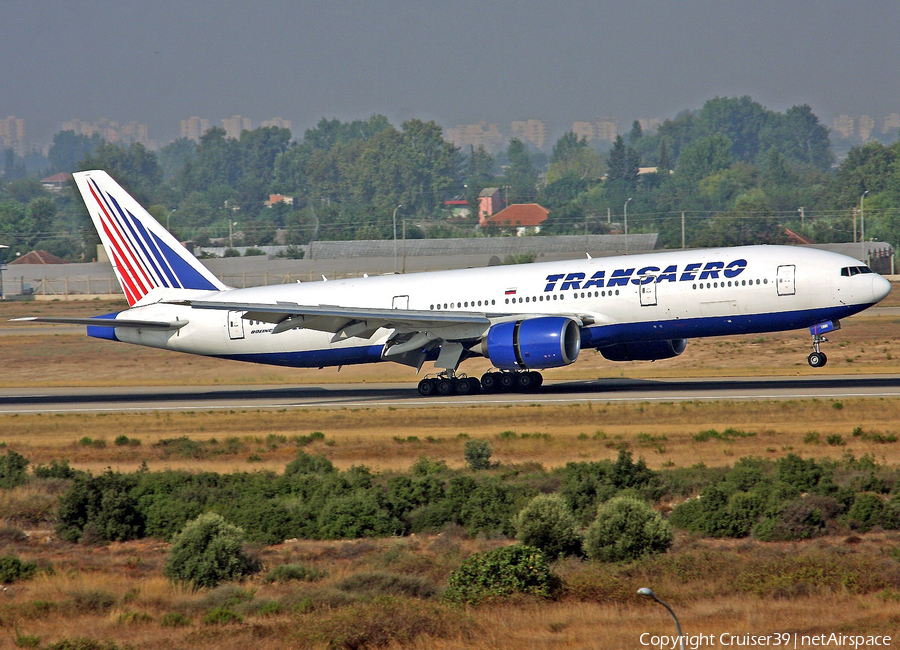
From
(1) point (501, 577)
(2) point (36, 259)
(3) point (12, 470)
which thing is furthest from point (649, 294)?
(2) point (36, 259)

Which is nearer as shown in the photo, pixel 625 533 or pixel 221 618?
pixel 221 618

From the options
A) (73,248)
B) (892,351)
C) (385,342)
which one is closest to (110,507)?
(385,342)

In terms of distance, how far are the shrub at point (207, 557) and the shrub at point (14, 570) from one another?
2438 mm

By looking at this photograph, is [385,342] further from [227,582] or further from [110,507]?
[227,582]

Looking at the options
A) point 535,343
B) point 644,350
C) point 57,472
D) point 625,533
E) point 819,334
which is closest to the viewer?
point 625,533

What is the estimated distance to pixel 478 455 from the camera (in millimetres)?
27156

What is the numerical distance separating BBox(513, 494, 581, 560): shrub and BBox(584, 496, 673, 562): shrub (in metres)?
0.35

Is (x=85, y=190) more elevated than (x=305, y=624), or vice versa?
(x=85, y=190)

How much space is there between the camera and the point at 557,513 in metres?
19.6

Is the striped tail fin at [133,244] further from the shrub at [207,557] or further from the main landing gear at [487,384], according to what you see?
the shrub at [207,557]

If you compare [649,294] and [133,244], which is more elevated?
[133,244]

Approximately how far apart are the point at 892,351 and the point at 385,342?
86.5 feet

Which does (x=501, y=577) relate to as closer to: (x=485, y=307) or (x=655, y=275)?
(x=655, y=275)

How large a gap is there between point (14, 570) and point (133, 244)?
86.5 ft
